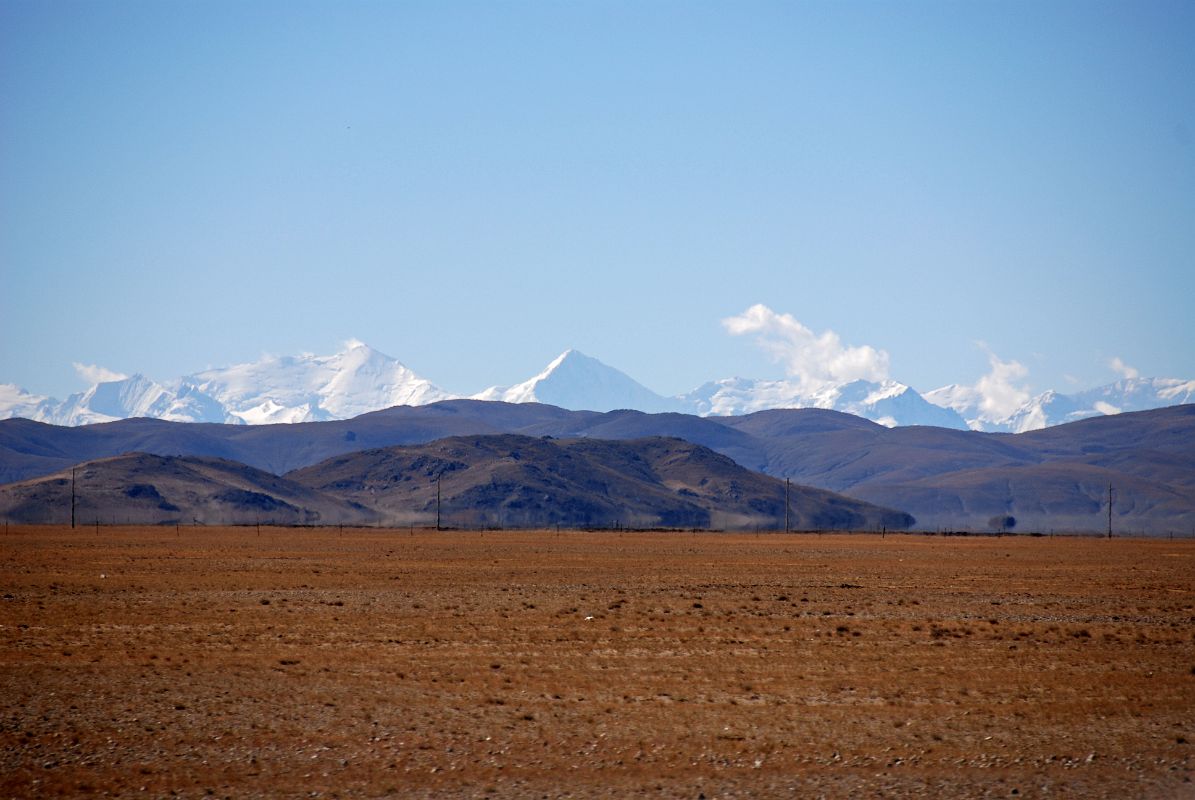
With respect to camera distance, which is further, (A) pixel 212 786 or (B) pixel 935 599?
(B) pixel 935 599

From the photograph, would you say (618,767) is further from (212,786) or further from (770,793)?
(212,786)

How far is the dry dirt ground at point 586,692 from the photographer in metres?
19.2

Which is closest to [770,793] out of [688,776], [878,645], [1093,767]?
[688,776]

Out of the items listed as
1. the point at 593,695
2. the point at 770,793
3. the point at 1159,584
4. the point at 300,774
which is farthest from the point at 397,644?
the point at 1159,584

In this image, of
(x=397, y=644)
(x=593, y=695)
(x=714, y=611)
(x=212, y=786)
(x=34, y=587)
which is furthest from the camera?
(x=34, y=587)

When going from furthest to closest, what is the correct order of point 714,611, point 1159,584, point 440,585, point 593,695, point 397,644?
point 1159,584 < point 440,585 < point 714,611 < point 397,644 < point 593,695

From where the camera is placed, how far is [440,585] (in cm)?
4981

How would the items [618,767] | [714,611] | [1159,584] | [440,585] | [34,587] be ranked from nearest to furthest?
[618,767], [714,611], [34,587], [440,585], [1159,584]

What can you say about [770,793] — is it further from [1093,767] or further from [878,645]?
[878,645]

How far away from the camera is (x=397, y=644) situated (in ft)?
102

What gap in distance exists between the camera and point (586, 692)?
25.1 meters

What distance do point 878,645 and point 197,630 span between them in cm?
1770

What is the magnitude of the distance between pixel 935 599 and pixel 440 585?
1900cm

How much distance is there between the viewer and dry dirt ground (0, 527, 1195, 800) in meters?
19.2
